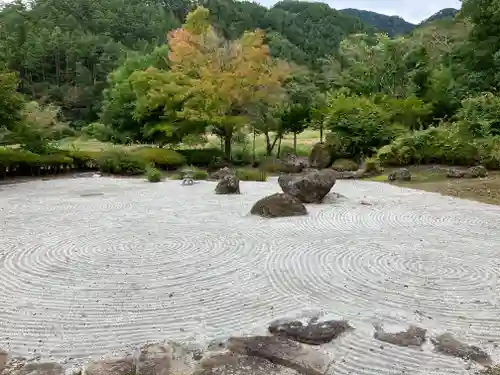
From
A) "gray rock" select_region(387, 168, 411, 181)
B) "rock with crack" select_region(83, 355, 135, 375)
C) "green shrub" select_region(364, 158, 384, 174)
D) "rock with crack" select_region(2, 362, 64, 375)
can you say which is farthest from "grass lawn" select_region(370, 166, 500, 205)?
"rock with crack" select_region(2, 362, 64, 375)

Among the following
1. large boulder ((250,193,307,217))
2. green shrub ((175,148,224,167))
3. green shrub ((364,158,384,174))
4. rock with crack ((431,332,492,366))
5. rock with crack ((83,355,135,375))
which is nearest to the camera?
rock with crack ((83,355,135,375))

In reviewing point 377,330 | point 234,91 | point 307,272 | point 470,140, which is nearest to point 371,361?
point 377,330

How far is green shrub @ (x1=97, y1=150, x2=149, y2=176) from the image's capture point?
18.8 m

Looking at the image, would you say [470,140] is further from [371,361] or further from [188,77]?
[371,361]

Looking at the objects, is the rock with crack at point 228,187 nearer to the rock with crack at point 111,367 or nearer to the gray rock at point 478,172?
the gray rock at point 478,172

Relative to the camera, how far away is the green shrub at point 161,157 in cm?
1954

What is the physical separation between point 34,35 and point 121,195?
38.6 metres

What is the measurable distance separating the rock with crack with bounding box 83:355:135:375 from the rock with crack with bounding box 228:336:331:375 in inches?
32.2

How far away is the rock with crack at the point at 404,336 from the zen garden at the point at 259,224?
2 cm

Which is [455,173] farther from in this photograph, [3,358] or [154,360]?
[3,358]

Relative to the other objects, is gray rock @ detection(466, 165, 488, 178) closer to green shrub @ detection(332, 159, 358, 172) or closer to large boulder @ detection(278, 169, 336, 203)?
green shrub @ detection(332, 159, 358, 172)

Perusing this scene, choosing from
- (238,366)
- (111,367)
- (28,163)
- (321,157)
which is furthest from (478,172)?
(28,163)

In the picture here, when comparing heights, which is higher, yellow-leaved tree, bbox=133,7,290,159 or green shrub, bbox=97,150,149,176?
yellow-leaved tree, bbox=133,7,290,159

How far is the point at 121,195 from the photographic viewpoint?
12.8 meters
